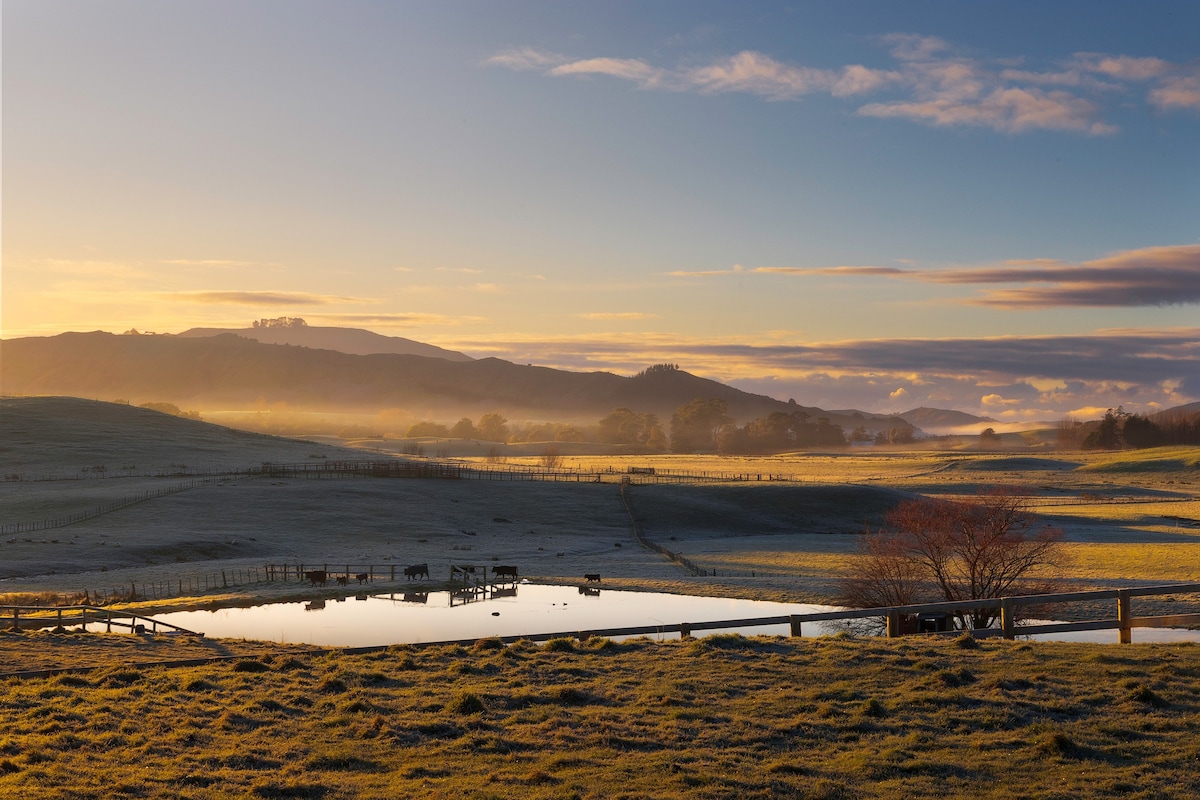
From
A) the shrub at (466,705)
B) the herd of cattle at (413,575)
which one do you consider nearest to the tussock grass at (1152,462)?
the herd of cattle at (413,575)

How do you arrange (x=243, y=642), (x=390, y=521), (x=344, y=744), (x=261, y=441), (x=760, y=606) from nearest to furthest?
(x=344, y=744)
(x=243, y=642)
(x=760, y=606)
(x=390, y=521)
(x=261, y=441)

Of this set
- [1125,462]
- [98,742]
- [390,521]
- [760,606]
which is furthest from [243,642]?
[1125,462]

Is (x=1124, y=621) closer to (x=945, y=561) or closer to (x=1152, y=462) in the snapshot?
(x=945, y=561)

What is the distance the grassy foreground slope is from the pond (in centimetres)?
1344

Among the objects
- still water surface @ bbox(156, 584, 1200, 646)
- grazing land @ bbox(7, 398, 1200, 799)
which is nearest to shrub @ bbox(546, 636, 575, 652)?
grazing land @ bbox(7, 398, 1200, 799)

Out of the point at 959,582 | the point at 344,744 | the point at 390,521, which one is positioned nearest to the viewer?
the point at 344,744

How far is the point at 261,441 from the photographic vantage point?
164 m

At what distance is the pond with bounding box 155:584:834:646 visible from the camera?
4003 centimetres

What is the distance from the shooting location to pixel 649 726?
1770 cm

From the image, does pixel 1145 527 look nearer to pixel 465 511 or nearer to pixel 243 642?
pixel 465 511

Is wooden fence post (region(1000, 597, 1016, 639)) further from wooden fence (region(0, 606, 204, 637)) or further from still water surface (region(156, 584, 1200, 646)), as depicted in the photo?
wooden fence (region(0, 606, 204, 637))

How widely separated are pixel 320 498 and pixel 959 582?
61.2 m

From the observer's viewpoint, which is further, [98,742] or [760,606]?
[760,606]

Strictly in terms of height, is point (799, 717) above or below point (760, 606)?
above
